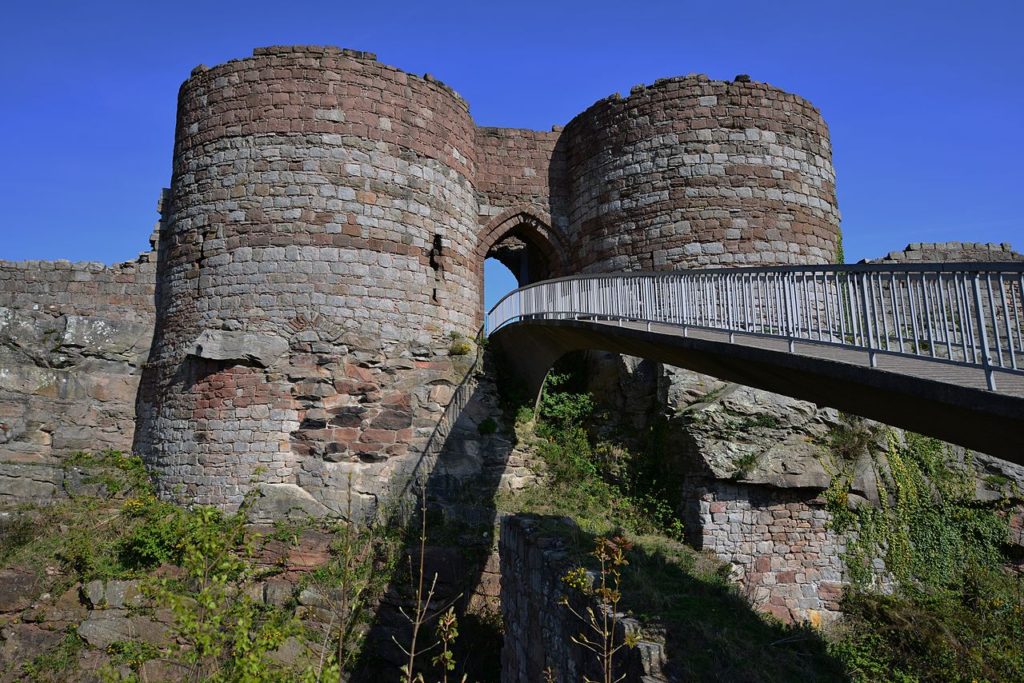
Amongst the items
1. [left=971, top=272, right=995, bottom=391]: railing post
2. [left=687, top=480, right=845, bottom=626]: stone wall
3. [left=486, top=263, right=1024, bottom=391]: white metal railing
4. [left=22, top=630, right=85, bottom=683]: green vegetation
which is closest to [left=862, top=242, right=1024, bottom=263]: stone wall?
[left=486, top=263, right=1024, bottom=391]: white metal railing

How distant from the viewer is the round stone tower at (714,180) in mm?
13344

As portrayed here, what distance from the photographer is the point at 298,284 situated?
12.0 metres

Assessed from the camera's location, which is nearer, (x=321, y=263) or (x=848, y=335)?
(x=848, y=335)

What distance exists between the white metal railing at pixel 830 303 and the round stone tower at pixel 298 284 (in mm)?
3013

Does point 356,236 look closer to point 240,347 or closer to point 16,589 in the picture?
point 240,347

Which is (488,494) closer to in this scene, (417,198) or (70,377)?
(417,198)

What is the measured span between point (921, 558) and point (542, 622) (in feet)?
25.5

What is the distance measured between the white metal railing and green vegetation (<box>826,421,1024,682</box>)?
8.42 ft

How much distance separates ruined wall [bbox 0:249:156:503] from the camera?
12.4m

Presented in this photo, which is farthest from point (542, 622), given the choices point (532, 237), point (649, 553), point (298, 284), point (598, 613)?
point (532, 237)

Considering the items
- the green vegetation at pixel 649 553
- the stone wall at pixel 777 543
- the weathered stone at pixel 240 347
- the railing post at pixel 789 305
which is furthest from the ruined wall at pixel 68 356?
the railing post at pixel 789 305

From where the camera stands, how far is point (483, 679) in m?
10.2

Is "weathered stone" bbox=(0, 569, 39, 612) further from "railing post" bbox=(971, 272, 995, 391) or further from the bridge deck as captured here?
"railing post" bbox=(971, 272, 995, 391)

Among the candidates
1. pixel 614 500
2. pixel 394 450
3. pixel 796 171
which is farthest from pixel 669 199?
pixel 394 450
